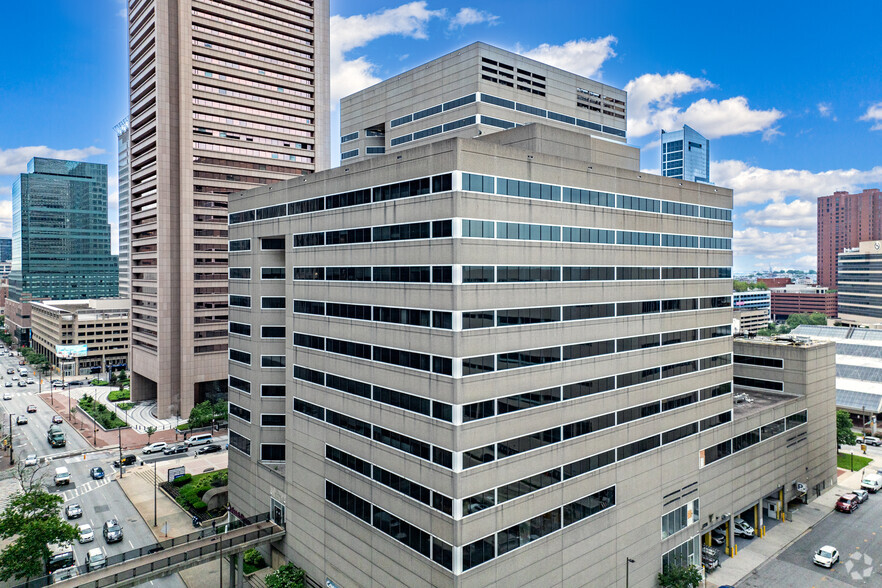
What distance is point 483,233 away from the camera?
118 ft

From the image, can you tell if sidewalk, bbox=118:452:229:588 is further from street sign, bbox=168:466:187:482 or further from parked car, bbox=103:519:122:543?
parked car, bbox=103:519:122:543

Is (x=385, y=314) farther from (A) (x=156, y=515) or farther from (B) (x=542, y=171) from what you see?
(A) (x=156, y=515)

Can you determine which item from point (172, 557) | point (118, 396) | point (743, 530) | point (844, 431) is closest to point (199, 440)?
point (118, 396)

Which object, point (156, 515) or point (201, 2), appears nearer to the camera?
point (156, 515)

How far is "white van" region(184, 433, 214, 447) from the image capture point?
298 ft

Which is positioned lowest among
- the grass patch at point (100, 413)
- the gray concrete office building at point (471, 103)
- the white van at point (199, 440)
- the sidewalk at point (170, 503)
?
the sidewalk at point (170, 503)

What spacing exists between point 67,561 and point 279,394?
25.0m

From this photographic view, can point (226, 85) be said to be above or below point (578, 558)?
above

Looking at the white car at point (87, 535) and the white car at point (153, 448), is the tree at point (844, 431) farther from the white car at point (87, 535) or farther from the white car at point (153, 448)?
the white car at point (153, 448)

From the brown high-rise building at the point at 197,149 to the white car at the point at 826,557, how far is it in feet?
316

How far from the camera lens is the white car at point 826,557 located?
5106 centimetres

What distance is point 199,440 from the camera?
9200cm

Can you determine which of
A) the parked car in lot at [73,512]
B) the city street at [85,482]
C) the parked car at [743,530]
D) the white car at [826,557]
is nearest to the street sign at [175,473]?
the city street at [85,482]

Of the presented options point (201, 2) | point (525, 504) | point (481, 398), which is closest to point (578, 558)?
point (525, 504)
